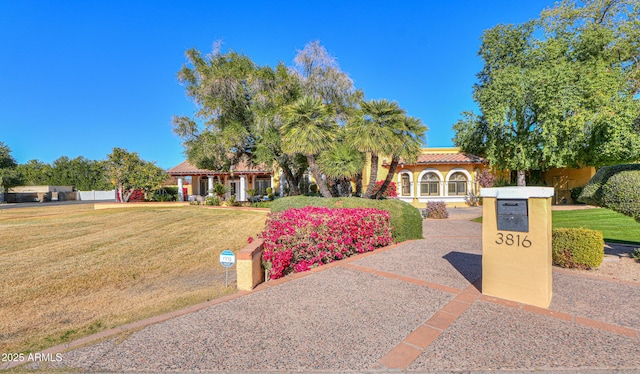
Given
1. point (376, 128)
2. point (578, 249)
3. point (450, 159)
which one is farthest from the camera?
point (450, 159)

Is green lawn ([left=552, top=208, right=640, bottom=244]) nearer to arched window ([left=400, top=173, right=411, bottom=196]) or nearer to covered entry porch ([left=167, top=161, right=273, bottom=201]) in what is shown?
arched window ([left=400, top=173, right=411, bottom=196])

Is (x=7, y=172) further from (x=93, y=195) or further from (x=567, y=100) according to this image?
(x=567, y=100)

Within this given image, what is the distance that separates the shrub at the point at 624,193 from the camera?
5.31m

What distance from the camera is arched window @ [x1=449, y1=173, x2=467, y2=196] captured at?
2409 centimetres

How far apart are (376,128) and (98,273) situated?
10782 mm

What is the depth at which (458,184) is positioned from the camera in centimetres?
2419

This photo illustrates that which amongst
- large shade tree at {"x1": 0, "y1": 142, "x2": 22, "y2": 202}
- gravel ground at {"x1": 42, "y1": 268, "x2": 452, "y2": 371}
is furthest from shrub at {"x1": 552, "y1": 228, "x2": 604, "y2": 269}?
large shade tree at {"x1": 0, "y1": 142, "x2": 22, "y2": 202}

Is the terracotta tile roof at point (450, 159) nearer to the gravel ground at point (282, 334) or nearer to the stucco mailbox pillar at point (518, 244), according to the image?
the stucco mailbox pillar at point (518, 244)

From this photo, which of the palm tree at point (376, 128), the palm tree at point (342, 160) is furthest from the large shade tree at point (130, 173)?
the palm tree at point (376, 128)

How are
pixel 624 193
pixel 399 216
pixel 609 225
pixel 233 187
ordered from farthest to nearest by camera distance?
pixel 233 187, pixel 609 225, pixel 399 216, pixel 624 193

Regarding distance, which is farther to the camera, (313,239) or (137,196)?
(137,196)

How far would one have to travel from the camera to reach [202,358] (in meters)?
2.89

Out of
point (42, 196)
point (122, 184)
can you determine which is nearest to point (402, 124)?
point (122, 184)

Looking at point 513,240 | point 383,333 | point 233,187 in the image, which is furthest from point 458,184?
point 383,333
